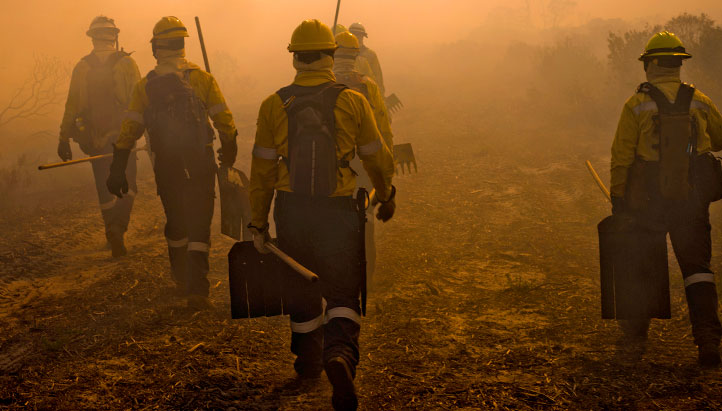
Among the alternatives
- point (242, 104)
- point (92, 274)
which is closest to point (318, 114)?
point (92, 274)

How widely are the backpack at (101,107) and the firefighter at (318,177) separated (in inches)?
150

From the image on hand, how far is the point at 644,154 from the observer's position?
4.05m

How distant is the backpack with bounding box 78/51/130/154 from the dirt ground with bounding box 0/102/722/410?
4.31 ft

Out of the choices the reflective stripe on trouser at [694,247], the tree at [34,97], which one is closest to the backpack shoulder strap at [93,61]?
the reflective stripe on trouser at [694,247]

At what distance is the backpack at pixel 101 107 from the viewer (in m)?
A: 6.54

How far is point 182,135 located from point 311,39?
190 cm

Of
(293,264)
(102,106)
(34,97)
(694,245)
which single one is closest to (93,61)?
(102,106)

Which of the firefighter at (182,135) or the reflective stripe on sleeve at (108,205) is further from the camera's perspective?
the reflective stripe on sleeve at (108,205)

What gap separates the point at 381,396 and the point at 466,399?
0.51 meters

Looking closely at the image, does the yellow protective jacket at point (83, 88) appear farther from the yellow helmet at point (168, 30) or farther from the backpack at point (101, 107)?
the yellow helmet at point (168, 30)

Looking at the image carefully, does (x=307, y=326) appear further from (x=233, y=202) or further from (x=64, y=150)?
(x=64, y=150)

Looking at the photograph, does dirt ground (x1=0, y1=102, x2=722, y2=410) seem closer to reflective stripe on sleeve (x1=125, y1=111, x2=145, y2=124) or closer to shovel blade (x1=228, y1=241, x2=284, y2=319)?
shovel blade (x1=228, y1=241, x2=284, y2=319)

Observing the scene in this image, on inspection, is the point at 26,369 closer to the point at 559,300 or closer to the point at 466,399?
the point at 466,399

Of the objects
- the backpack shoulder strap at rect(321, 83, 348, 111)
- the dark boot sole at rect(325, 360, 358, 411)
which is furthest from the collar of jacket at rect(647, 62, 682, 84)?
the dark boot sole at rect(325, 360, 358, 411)
